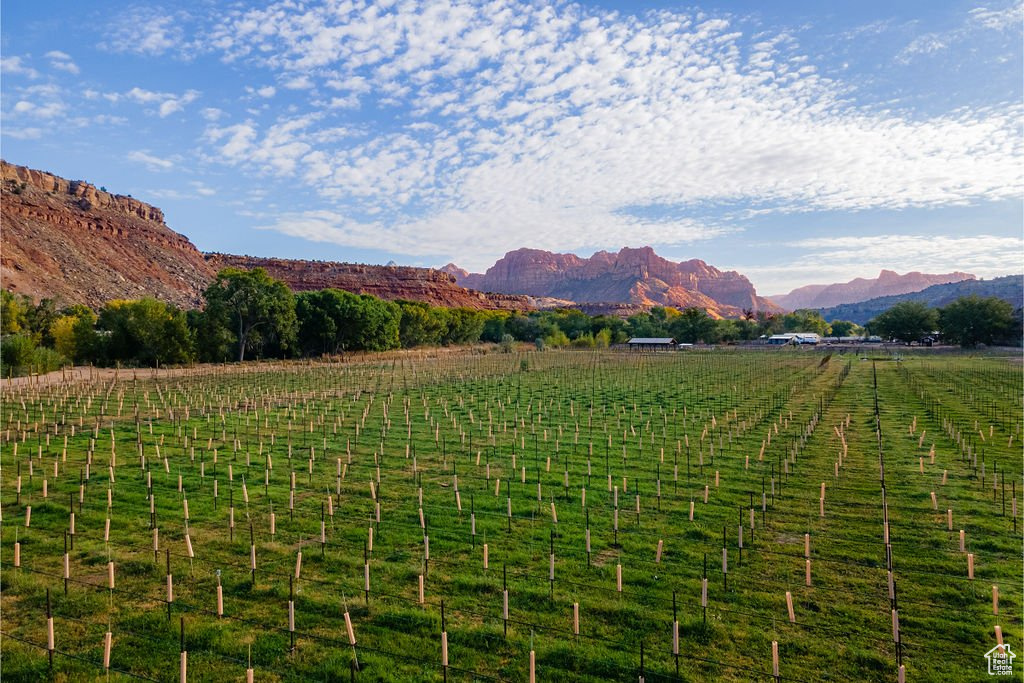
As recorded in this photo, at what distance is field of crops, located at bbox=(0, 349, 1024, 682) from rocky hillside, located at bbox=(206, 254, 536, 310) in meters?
112

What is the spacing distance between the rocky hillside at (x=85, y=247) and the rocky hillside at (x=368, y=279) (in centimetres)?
1540

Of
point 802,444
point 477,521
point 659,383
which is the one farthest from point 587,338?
point 477,521

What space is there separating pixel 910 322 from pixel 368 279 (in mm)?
118963

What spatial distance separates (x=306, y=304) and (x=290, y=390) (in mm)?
26323

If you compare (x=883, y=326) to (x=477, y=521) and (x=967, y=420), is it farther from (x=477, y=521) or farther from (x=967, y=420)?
(x=477, y=521)

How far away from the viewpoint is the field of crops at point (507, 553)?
21.4ft

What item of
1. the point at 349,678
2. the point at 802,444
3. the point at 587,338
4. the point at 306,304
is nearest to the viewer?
the point at 349,678

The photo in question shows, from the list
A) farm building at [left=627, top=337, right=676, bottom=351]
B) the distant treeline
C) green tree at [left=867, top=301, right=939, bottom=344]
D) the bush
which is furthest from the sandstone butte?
green tree at [left=867, top=301, right=939, bottom=344]

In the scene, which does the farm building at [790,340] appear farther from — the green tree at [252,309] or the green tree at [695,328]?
the green tree at [252,309]

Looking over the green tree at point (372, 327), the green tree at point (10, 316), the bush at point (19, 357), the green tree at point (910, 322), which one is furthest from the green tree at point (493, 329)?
the green tree at point (910, 322)

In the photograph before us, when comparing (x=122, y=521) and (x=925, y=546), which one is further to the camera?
(x=122, y=521)

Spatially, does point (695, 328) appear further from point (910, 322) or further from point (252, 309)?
point (252, 309)

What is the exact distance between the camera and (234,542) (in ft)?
31.7

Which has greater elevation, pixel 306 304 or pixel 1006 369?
pixel 306 304
